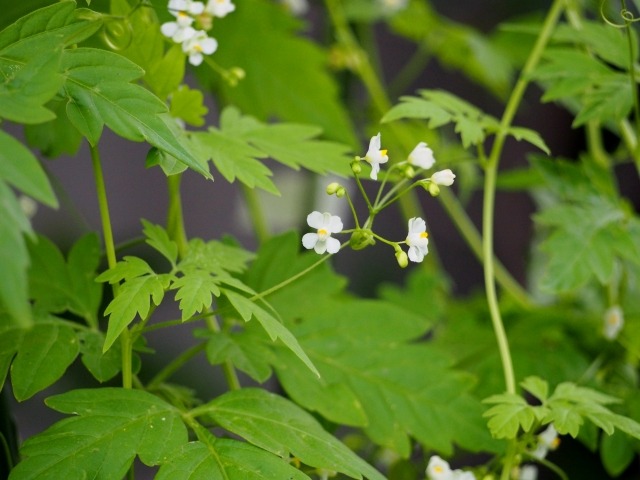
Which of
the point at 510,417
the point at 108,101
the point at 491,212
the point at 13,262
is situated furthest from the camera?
the point at 491,212

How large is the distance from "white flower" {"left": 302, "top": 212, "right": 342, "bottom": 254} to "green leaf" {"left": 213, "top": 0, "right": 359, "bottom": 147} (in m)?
0.50

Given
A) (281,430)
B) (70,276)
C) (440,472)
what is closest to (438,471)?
(440,472)

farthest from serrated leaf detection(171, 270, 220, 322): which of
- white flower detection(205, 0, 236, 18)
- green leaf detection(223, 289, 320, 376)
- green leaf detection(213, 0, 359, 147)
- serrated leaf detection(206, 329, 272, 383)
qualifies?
green leaf detection(213, 0, 359, 147)

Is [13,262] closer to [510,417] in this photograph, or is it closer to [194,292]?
[194,292]

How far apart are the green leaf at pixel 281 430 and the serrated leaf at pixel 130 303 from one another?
0.41ft

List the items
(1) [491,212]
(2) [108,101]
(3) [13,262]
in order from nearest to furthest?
(3) [13,262] → (2) [108,101] → (1) [491,212]

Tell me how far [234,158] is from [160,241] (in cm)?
10

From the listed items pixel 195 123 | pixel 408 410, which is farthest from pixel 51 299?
pixel 408 410

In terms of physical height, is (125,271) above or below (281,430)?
above

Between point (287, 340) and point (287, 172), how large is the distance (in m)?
1.06

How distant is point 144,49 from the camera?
2.15ft

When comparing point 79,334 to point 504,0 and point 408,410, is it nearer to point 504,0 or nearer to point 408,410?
point 408,410

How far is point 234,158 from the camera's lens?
666 millimetres

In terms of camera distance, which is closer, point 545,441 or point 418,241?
point 418,241
